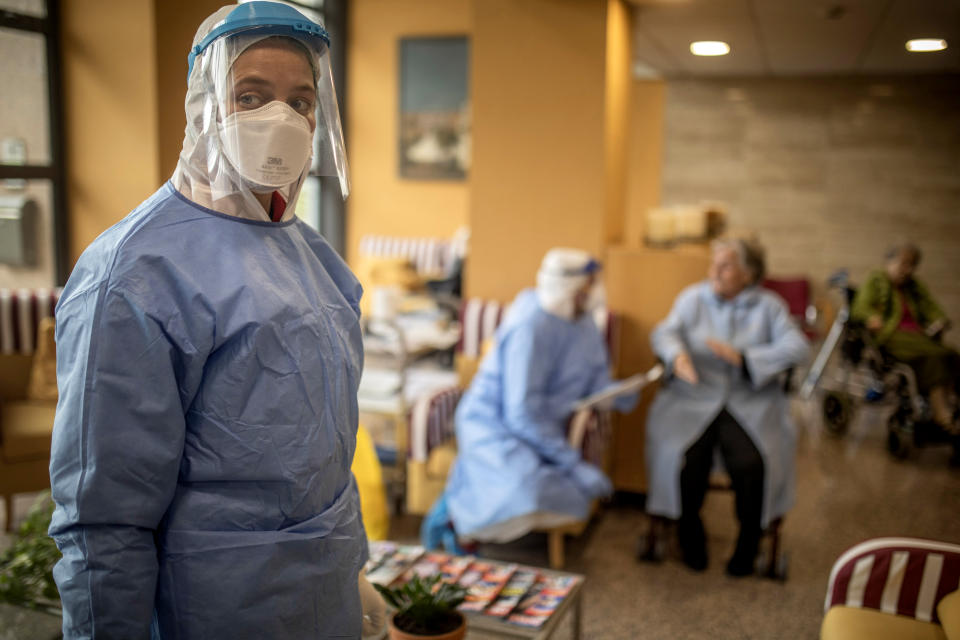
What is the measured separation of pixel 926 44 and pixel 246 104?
5379mm

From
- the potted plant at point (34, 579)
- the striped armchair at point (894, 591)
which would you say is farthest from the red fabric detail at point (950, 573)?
the potted plant at point (34, 579)

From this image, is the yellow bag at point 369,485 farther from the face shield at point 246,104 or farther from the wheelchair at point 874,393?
the wheelchair at point 874,393

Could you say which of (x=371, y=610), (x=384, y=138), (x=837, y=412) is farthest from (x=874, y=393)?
(x=384, y=138)

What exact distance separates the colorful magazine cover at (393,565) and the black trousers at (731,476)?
1312 mm

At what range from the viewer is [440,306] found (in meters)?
6.11

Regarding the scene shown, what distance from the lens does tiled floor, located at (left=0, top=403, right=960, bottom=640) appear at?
2.91 meters

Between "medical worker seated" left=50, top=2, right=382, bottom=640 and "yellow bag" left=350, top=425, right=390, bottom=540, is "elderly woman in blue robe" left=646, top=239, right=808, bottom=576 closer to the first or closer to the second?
"yellow bag" left=350, top=425, right=390, bottom=540

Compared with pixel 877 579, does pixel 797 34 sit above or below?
above

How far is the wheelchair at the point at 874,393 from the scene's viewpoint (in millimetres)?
4844

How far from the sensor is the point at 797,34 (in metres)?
5.22

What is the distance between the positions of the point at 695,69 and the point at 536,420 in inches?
186

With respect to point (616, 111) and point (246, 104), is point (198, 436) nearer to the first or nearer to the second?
point (246, 104)

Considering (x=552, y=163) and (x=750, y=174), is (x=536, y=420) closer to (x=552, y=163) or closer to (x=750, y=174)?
(x=552, y=163)

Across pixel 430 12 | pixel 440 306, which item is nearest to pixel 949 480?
pixel 440 306
